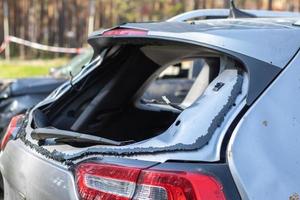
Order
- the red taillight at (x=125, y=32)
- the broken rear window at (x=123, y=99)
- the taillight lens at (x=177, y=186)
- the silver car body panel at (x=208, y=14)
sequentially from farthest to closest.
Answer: the silver car body panel at (x=208, y=14) < the broken rear window at (x=123, y=99) < the red taillight at (x=125, y=32) < the taillight lens at (x=177, y=186)

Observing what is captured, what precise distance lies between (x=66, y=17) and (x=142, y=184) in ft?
60.7

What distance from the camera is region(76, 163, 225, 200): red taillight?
2.27 meters

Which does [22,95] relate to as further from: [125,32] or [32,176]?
[32,176]

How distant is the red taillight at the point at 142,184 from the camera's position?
2266 mm

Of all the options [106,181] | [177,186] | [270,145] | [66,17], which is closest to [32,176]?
[106,181]

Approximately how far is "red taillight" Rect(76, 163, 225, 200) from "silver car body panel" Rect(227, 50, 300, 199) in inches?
4.8

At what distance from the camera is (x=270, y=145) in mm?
2334

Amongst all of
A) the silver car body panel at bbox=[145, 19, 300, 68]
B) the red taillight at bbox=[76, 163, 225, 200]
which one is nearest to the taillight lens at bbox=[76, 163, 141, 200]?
the red taillight at bbox=[76, 163, 225, 200]

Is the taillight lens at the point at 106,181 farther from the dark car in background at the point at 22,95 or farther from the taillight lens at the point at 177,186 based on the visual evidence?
the dark car in background at the point at 22,95

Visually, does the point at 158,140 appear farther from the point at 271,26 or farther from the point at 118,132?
the point at 118,132

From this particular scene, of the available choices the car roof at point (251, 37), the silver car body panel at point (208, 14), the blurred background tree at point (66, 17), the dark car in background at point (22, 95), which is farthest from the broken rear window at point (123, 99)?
the blurred background tree at point (66, 17)

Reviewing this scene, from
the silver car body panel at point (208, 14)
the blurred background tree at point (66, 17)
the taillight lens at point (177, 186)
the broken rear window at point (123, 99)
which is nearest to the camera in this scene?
the taillight lens at point (177, 186)

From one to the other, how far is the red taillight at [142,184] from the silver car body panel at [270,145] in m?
0.12

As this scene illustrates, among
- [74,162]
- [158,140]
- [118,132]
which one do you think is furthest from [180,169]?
[118,132]
